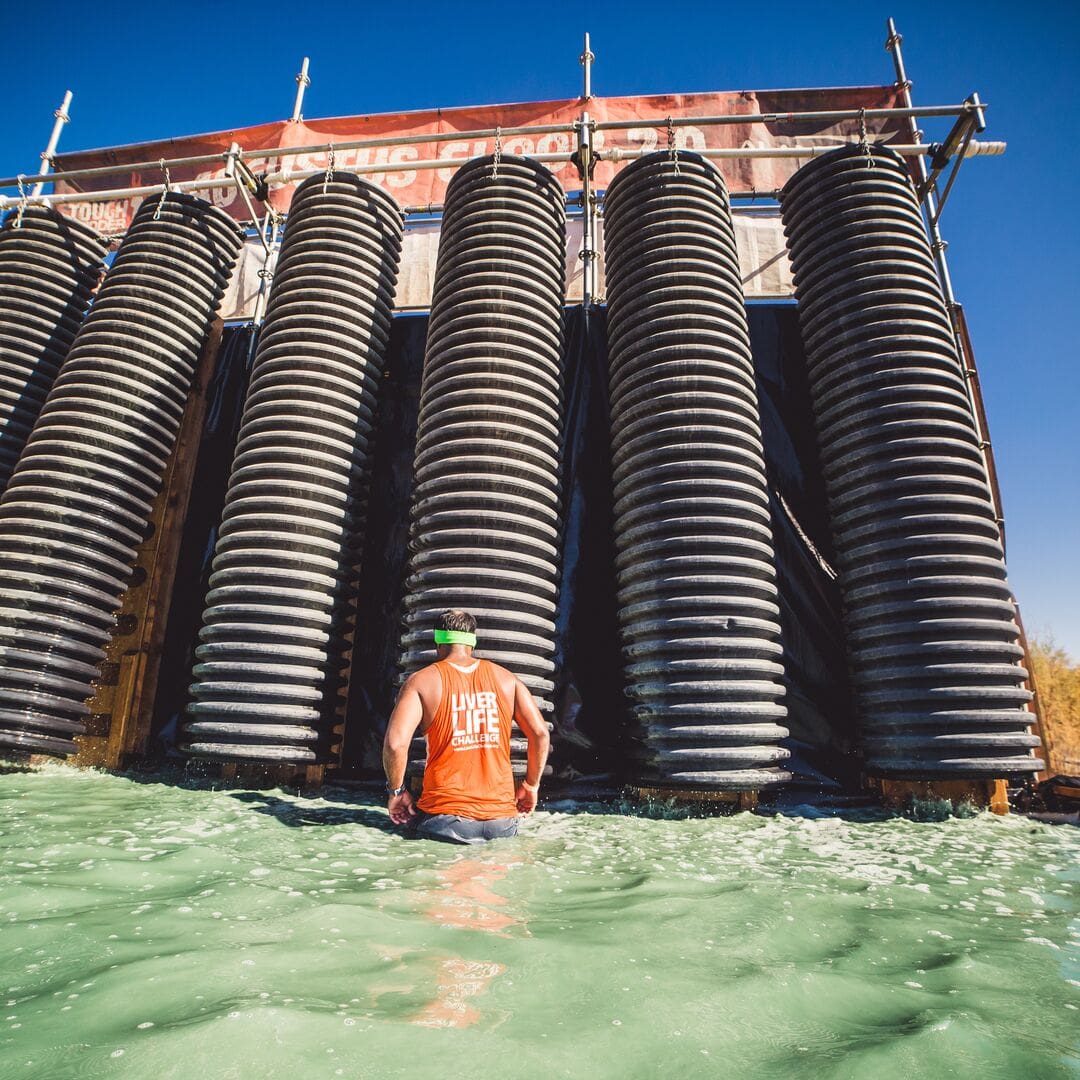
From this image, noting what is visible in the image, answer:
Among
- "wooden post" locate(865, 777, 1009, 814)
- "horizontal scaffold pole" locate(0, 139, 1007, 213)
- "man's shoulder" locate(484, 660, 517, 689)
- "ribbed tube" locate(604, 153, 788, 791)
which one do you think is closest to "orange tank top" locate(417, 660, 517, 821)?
"man's shoulder" locate(484, 660, 517, 689)

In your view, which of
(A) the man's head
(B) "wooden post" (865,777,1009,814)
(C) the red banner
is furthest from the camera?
(C) the red banner

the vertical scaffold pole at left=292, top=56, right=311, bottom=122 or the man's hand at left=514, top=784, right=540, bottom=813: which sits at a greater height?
the vertical scaffold pole at left=292, top=56, right=311, bottom=122

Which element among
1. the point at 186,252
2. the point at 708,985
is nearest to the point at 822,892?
the point at 708,985

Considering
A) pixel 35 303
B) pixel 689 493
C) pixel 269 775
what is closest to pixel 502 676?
pixel 689 493

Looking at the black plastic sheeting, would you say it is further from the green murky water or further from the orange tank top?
the green murky water

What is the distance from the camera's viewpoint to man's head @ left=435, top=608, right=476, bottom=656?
3.75 metres

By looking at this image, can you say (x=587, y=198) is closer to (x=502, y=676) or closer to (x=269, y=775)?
(x=502, y=676)

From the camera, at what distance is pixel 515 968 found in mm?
1680

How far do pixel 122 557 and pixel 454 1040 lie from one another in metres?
5.79

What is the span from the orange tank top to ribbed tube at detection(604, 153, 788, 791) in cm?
123

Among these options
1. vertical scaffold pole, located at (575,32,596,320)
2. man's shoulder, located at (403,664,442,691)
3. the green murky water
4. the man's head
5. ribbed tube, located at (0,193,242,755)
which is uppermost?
vertical scaffold pole, located at (575,32,596,320)

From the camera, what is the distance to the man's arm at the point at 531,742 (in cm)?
386

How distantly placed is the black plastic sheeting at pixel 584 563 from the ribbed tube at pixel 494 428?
658 mm

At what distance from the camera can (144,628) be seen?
621 cm
